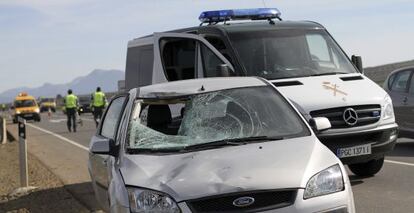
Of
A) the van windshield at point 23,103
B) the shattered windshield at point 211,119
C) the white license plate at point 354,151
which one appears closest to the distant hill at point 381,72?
the van windshield at point 23,103

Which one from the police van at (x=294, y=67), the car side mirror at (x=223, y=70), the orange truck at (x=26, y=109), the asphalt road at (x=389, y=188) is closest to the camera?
the asphalt road at (x=389, y=188)

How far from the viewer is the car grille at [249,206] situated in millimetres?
4414

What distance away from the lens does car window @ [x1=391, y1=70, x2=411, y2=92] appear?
12.8 meters

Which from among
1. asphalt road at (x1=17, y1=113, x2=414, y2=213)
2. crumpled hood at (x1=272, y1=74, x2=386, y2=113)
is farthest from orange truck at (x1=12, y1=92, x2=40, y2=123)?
crumpled hood at (x1=272, y1=74, x2=386, y2=113)

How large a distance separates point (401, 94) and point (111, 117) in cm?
749

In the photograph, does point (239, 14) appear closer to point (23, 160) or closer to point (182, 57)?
point (182, 57)

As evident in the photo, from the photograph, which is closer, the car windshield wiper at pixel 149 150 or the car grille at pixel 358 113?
the car windshield wiper at pixel 149 150

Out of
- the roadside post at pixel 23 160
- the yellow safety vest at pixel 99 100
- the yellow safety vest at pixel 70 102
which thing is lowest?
the yellow safety vest at pixel 70 102

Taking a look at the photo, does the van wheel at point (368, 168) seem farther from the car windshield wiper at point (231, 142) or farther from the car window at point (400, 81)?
the car windshield wiper at point (231, 142)

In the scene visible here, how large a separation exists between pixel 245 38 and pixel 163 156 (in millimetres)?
4530

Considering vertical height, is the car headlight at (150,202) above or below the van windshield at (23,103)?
above

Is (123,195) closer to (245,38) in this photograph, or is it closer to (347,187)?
(347,187)

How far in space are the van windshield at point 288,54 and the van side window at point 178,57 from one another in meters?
0.83

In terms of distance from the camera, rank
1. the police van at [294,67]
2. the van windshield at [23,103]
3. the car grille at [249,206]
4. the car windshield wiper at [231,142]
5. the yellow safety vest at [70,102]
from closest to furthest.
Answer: the car grille at [249,206], the car windshield wiper at [231,142], the police van at [294,67], the yellow safety vest at [70,102], the van windshield at [23,103]
